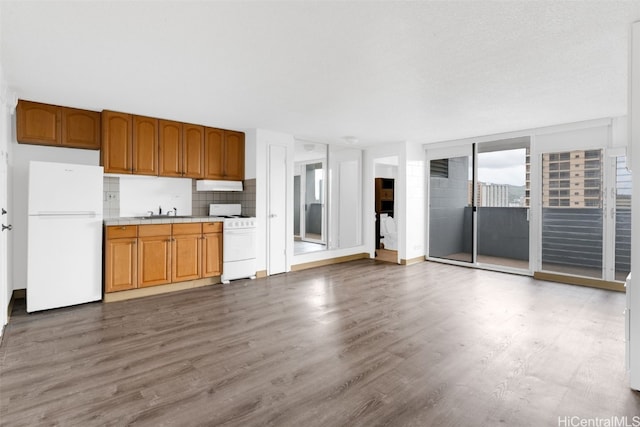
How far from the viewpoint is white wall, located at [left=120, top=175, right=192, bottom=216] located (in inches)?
182

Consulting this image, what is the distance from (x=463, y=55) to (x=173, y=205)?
4315 millimetres

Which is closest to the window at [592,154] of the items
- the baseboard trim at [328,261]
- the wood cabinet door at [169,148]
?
the baseboard trim at [328,261]

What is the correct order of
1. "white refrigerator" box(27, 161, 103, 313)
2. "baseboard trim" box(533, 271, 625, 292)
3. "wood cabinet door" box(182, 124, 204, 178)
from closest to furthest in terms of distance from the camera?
"white refrigerator" box(27, 161, 103, 313) → "baseboard trim" box(533, 271, 625, 292) → "wood cabinet door" box(182, 124, 204, 178)

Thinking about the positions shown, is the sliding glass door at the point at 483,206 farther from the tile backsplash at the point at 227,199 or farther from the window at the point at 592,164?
the tile backsplash at the point at 227,199

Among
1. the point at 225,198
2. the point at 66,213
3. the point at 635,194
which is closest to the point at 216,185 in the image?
the point at 225,198

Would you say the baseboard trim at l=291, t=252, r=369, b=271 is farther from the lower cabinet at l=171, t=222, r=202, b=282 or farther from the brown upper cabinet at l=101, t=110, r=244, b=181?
the brown upper cabinet at l=101, t=110, r=244, b=181

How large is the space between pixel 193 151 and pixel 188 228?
118 centimetres

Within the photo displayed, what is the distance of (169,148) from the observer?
15.2 feet

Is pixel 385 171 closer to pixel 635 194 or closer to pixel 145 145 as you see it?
pixel 145 145

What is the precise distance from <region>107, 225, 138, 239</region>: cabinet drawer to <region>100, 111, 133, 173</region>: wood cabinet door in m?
0.76

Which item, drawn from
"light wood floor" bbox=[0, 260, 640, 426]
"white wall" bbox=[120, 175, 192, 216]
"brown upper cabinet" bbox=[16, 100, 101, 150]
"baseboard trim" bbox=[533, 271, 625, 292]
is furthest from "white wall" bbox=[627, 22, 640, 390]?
"brown upper cabinet" bbox=[16, 100, 101, 150]

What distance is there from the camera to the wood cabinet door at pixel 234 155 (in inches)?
206

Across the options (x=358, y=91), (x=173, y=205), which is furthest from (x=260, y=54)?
(x=173, y=205)

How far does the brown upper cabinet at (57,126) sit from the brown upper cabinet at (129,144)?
19 centimetres
